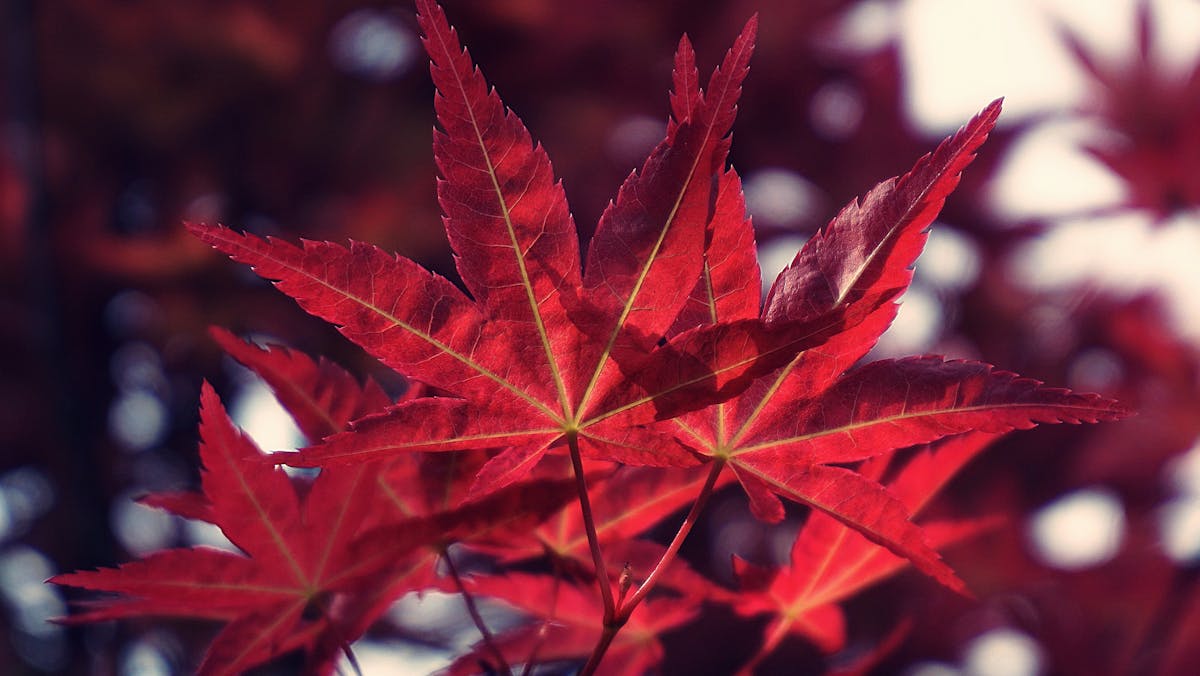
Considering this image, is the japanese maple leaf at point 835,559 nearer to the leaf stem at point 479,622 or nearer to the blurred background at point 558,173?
the leaf stem at point 479,622

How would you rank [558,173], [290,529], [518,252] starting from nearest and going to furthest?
[518,252]
[290,529]
[558,173]

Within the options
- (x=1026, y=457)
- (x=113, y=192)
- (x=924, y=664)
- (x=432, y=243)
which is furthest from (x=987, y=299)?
(x=113, y=192)

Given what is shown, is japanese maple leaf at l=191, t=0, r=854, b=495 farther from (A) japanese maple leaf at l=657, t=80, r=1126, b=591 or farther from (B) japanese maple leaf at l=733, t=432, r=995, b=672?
(B) japanese maple leaf at l=733, t=432, r=995, b=672

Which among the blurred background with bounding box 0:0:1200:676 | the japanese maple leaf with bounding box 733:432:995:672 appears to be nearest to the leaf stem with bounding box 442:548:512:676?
the japanese maple leaf with bounding box 733:432:995:672

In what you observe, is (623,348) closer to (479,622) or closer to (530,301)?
(530,301)

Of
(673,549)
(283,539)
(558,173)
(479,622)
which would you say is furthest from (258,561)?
(558,173)

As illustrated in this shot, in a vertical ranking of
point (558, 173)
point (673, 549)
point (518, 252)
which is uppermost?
point (558, 173)

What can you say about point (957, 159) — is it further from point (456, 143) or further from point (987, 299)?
point (987, 299)
